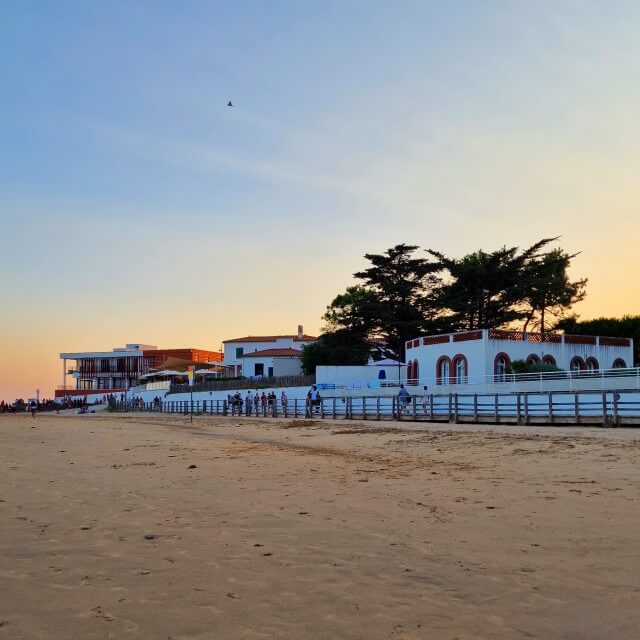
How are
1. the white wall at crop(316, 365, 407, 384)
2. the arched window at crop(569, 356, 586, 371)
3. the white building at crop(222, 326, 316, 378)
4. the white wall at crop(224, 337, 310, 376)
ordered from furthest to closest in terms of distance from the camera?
the white wall at crop(224, 337, 310, 376) < the white building at crop(222, 326, 316, 378) < the white wall at crop(316, 365, 407, 384) < the arched window at crop(569, 356, 586, 371)

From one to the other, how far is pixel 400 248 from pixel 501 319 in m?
11.0

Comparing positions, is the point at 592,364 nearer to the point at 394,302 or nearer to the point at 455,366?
the point at 455,366

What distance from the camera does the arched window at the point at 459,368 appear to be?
4081 centimetres

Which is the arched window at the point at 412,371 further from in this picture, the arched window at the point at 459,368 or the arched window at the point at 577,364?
the arched window at the point at 577,364

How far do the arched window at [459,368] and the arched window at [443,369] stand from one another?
0.48 meters

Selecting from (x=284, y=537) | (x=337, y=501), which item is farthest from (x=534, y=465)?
(x=284, y=537)

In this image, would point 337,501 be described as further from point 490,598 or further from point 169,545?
point 490,598

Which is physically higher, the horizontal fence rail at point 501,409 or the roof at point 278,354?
the roof at point 278,354

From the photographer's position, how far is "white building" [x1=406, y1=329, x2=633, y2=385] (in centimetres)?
4003

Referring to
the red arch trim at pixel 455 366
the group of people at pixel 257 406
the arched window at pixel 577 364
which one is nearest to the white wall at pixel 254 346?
the group of people at pixel 257 406

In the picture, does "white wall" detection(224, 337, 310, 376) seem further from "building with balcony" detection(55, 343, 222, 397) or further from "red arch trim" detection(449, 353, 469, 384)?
"red arch trim" detection(449, 353, 469, 384)

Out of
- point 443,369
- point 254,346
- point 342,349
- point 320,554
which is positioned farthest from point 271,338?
point 320,554

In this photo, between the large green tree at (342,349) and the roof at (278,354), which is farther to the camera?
the roof at (278,354)

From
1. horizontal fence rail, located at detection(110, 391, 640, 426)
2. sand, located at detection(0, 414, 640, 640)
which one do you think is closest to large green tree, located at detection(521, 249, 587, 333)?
horizontal fence rail, located at detection(110, 391, 640, 426)
